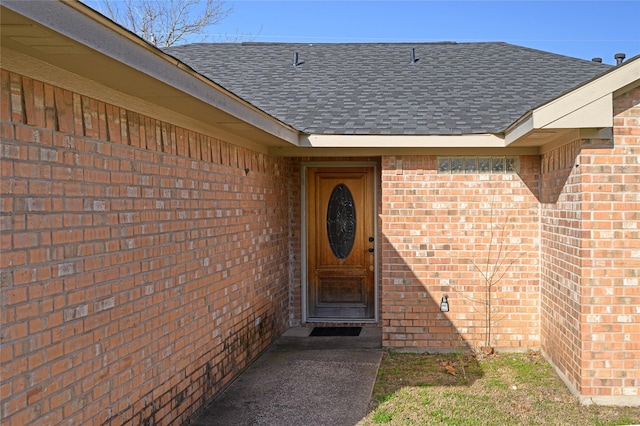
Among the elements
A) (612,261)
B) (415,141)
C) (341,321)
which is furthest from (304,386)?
(612,261)

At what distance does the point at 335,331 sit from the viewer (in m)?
8.90

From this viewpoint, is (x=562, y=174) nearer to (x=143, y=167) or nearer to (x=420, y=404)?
(x=420, y=404)

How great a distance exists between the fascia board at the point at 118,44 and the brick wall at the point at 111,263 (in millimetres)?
487

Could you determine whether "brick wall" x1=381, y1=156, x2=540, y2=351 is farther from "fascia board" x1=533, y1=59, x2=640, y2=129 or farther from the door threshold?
"fascia board" x1=533, y1=59, x2=640, y2=129

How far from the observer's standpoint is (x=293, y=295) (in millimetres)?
9258

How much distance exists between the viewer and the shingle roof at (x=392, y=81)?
7.82m

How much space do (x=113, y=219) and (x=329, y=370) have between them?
364 centimetres

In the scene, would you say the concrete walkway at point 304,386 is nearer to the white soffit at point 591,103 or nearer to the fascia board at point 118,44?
the fascia board at point 118,44

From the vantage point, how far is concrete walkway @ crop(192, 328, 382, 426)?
542cm

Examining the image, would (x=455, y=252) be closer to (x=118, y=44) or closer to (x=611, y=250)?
(x=611, y=250)

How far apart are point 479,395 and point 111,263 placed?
3814 millimetres

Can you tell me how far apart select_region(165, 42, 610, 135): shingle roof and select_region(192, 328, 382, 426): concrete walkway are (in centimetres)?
273

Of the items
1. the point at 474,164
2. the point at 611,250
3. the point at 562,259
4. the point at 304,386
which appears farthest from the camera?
the point at 474,164

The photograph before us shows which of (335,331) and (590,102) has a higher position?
(590,102)
